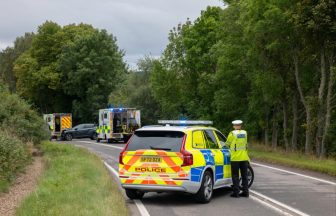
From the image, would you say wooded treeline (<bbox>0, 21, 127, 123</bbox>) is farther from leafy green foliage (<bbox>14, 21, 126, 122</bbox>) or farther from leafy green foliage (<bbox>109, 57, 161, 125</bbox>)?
leafy green foliage (<bbox>109, 57, 161, 125</bbox>)

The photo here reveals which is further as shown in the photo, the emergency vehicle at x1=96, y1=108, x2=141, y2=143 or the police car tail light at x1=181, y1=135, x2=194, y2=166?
the emergency vehicle at x1=96, y1=108, x2=141, y2=143

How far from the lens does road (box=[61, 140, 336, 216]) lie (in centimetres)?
1100

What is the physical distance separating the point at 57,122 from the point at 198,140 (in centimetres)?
4572

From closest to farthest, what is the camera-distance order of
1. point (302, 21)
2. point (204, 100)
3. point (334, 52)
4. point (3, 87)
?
point (302, 21) < point (334, 52) < point (3, 87) < point (204, 100)

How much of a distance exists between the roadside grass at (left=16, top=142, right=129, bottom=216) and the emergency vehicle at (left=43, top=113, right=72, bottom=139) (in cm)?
3936

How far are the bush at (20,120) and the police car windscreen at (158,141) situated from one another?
36.3 feet

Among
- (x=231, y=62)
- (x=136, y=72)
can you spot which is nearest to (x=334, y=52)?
(x=231, y=62)

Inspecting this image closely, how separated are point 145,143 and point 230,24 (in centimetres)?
2146

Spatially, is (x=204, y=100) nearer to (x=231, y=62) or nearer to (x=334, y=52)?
(x=231, y=62)

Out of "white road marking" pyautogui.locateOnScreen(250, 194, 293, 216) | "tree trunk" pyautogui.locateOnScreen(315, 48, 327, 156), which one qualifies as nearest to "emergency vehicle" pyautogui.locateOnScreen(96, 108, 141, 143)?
"tree trunk" pyautogui.locateOnScreen(315, 48, 327, 156)

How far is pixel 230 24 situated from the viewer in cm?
3253

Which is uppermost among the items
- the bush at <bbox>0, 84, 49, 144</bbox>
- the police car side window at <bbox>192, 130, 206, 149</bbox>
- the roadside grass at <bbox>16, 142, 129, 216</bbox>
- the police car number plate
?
the bush at <bbox>0, 84, 49, 144</bbox>

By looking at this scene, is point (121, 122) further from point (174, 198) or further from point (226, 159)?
point (174, 198)

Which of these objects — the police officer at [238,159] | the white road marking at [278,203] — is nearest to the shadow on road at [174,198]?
the police officer at [238,159]
